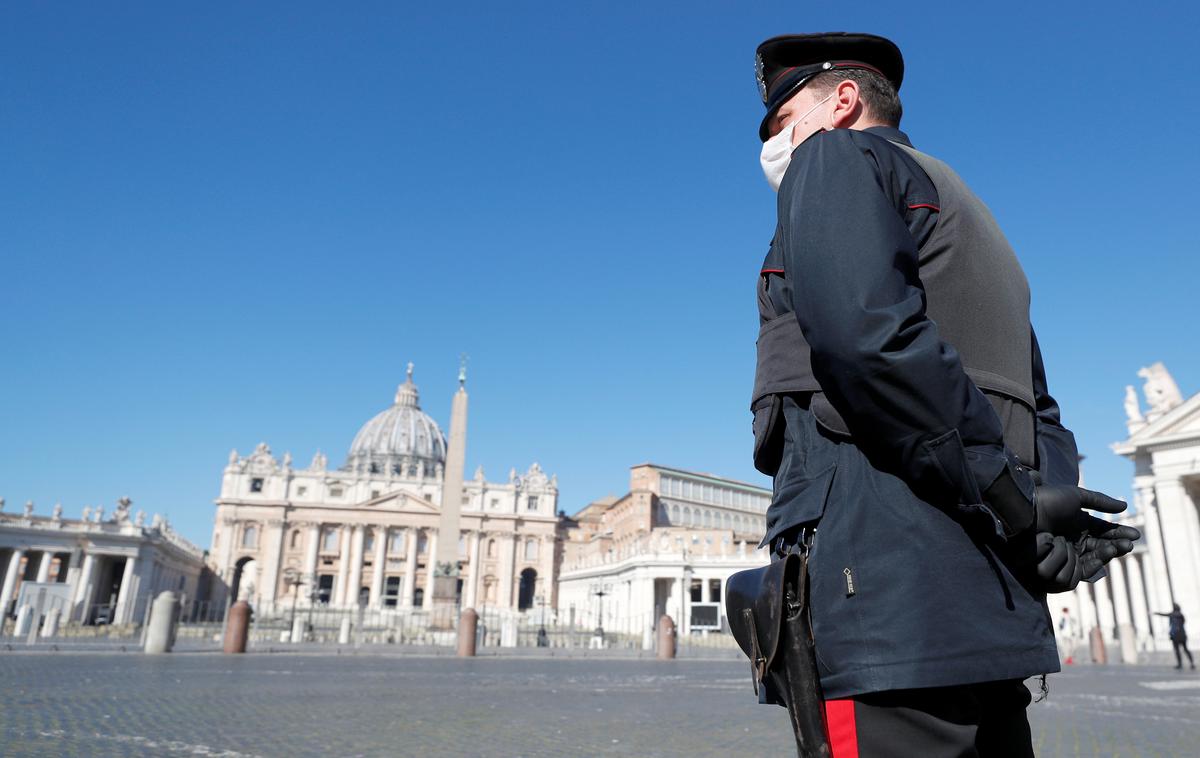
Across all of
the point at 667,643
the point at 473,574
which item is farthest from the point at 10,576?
the point at 667,643

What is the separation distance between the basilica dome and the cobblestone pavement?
8805 centimetres

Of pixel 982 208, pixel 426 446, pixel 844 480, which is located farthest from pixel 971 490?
pixel 426 446

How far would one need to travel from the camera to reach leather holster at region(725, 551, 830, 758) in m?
1.46

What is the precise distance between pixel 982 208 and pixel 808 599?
42.3 inches

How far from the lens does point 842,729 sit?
1442 mm

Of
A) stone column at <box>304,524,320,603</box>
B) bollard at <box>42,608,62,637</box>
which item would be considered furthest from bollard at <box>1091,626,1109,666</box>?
stone column at <box>304,524,320,603</box>

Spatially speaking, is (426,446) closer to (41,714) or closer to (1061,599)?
(1061,599)

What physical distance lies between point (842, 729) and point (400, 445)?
104m

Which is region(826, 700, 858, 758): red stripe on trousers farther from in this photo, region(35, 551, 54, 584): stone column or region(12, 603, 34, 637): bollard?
region(35, 551, 54, 584): stone column

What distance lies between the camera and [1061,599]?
49.8m

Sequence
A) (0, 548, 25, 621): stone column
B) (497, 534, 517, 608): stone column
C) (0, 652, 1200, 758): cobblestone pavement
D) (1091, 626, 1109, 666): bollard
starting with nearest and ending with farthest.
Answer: (0, 652, 1200, 758): cobblestone pavement < (1091, 626, 1109, 666): bollard < (0, 548, 25, 621): stone column < (497, 534, 517, 608): stone column

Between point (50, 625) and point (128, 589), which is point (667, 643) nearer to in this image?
point (50, 625)

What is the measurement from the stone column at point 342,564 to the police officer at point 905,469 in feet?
278

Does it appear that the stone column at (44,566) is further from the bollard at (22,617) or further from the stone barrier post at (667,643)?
the stone barrier post at (667,643)
